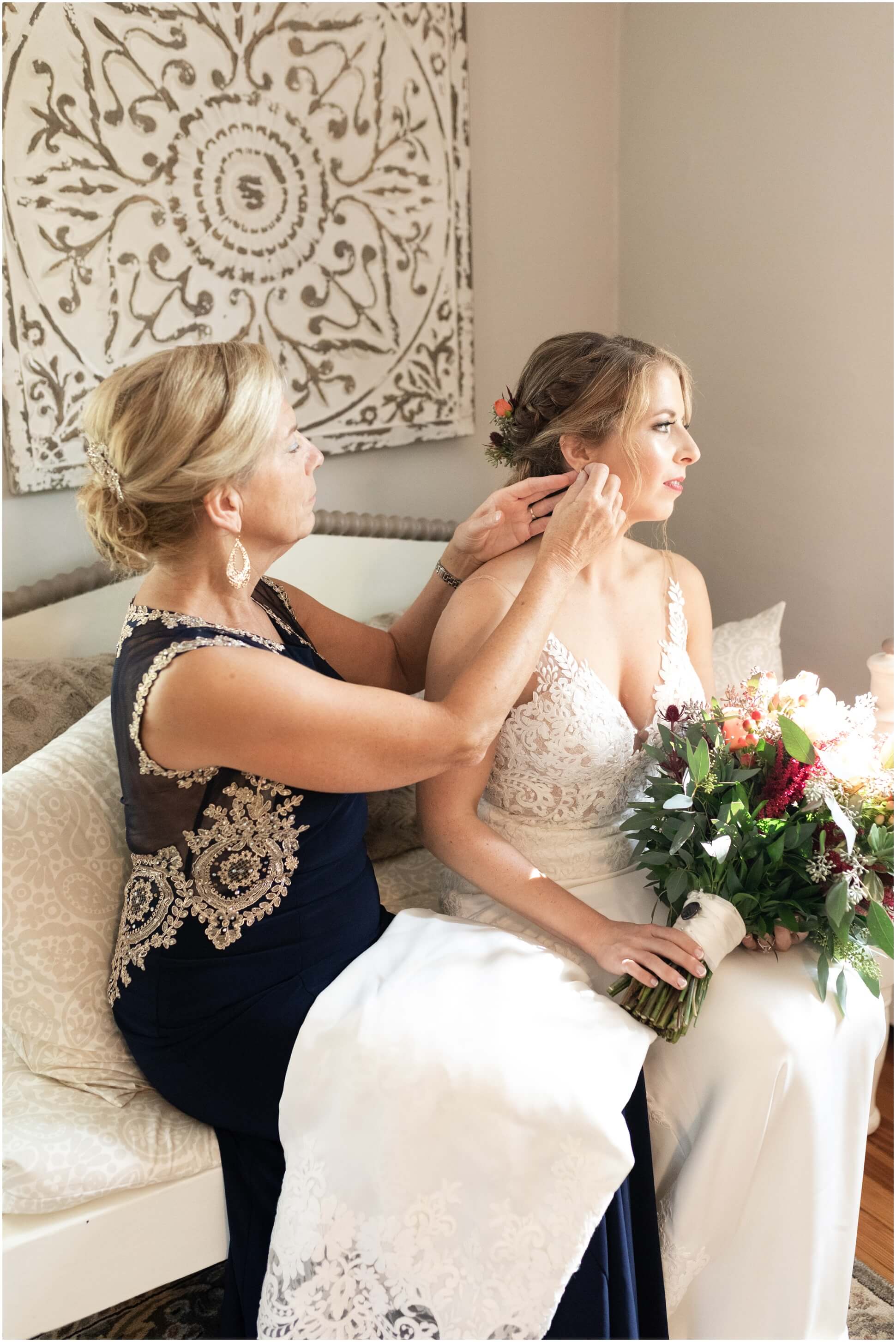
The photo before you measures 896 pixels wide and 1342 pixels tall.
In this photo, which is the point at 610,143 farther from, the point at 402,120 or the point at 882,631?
the point at 882,631

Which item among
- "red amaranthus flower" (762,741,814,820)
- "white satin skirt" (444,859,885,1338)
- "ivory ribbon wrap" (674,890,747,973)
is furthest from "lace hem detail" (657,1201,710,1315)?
"red amaranthus flower" (762,741,814,820)

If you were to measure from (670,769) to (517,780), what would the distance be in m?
0.26

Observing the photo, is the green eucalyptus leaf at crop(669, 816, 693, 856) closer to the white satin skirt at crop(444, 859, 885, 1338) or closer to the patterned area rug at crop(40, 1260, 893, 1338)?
the white satin skirt at crop(444, 859, 885, 1338)

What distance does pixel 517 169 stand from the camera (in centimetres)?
284

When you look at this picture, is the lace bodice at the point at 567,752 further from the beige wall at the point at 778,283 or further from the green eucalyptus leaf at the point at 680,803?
the beige wall at the point at 778,283

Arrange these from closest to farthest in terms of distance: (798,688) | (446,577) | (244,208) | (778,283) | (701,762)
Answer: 1. (701,762)
2. (798,688)
3. (446,577)
4. (244,208)
5. (778,283)

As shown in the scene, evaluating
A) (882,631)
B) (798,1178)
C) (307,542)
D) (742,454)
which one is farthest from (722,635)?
(798,1178)

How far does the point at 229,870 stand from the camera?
146 cm

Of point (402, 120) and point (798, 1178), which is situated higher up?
point (402, 120)

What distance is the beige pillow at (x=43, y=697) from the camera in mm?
1850

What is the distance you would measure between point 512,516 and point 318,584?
69 centimetres

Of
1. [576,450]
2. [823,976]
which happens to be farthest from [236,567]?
[823,976]

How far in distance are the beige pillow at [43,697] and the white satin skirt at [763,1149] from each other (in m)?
1.11

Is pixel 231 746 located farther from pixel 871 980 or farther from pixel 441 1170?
pixel 871 980
